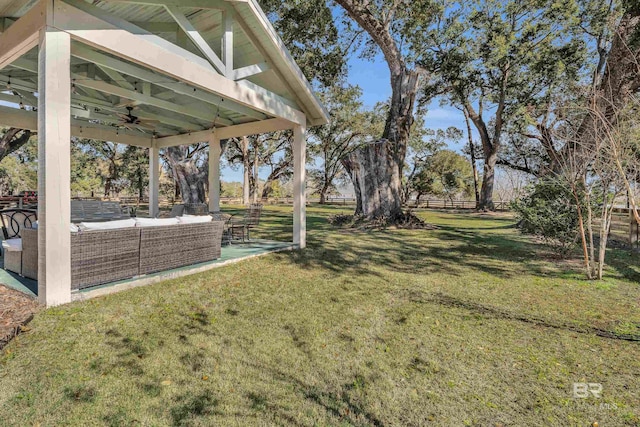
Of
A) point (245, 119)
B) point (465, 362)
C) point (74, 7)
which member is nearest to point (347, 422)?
point (465, 362)

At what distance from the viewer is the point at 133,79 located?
6.12 m

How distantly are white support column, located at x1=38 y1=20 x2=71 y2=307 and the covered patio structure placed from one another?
10 millimetres

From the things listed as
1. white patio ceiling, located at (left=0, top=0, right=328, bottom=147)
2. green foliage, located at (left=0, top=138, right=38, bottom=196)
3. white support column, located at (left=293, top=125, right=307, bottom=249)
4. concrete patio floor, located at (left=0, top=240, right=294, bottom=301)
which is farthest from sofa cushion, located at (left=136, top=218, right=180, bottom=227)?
green foliage, located at (left=0, top=138, right=38, bottom=196)

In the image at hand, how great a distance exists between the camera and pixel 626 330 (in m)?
3.36

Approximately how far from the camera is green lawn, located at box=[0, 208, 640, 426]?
6.85ft

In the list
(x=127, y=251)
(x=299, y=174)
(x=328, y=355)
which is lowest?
(x=328, y=355)

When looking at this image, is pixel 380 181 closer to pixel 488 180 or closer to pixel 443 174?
pixel 488 180

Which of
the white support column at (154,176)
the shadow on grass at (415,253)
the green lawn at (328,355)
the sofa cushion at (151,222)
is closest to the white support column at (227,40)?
the sofa cushion at (151,222)

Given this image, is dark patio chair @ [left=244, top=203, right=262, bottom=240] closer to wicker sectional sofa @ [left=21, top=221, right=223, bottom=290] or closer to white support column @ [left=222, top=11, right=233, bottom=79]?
wicker sectional sofa @ [left=21, top=221, right=223, bottom=290]

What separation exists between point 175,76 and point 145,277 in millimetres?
2856

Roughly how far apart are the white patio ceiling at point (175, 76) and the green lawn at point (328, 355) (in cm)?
319

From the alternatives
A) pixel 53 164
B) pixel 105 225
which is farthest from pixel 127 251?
pixel 53 164

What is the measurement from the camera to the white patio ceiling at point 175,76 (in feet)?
14.0

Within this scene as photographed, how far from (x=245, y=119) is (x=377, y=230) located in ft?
18.2
